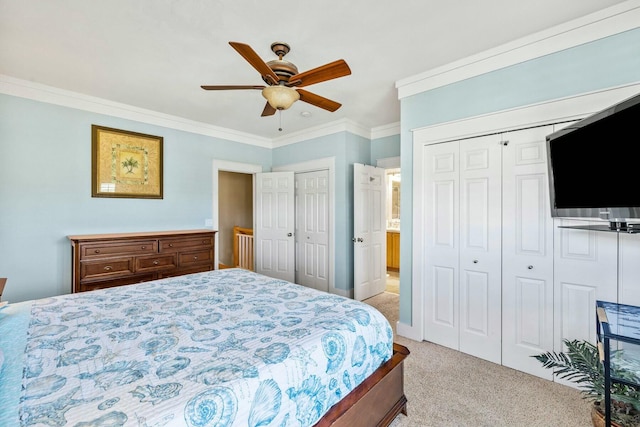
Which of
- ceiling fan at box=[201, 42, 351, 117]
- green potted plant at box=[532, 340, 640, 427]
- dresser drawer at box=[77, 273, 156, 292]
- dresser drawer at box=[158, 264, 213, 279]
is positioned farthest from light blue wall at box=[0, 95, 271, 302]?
green potted plant at box=[532, 340, 640, 427]

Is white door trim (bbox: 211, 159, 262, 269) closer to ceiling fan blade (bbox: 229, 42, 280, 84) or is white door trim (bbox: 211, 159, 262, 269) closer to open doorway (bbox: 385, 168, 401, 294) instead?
open doorway (bbox: 385, 168, 401, 294)

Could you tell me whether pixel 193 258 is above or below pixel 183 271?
above

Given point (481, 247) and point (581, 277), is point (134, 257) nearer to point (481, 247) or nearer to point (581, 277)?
point (481, 247)

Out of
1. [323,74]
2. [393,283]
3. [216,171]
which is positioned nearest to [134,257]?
[216,171]

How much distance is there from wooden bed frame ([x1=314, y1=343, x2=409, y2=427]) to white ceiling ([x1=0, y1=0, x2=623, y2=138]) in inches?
87.0

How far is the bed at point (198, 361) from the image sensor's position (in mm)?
880

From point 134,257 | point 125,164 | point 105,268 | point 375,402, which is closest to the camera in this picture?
point 375,402

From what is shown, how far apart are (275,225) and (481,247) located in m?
3.06

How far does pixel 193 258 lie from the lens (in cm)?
356

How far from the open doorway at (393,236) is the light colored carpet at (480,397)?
7.86 ft

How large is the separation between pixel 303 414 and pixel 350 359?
353mm

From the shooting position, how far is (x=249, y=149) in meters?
4.76

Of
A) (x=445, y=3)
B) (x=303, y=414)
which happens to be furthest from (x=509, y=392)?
(x=445, y=3)

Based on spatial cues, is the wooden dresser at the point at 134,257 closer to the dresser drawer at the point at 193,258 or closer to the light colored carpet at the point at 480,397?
the dresser drawer at the point at 193,258
